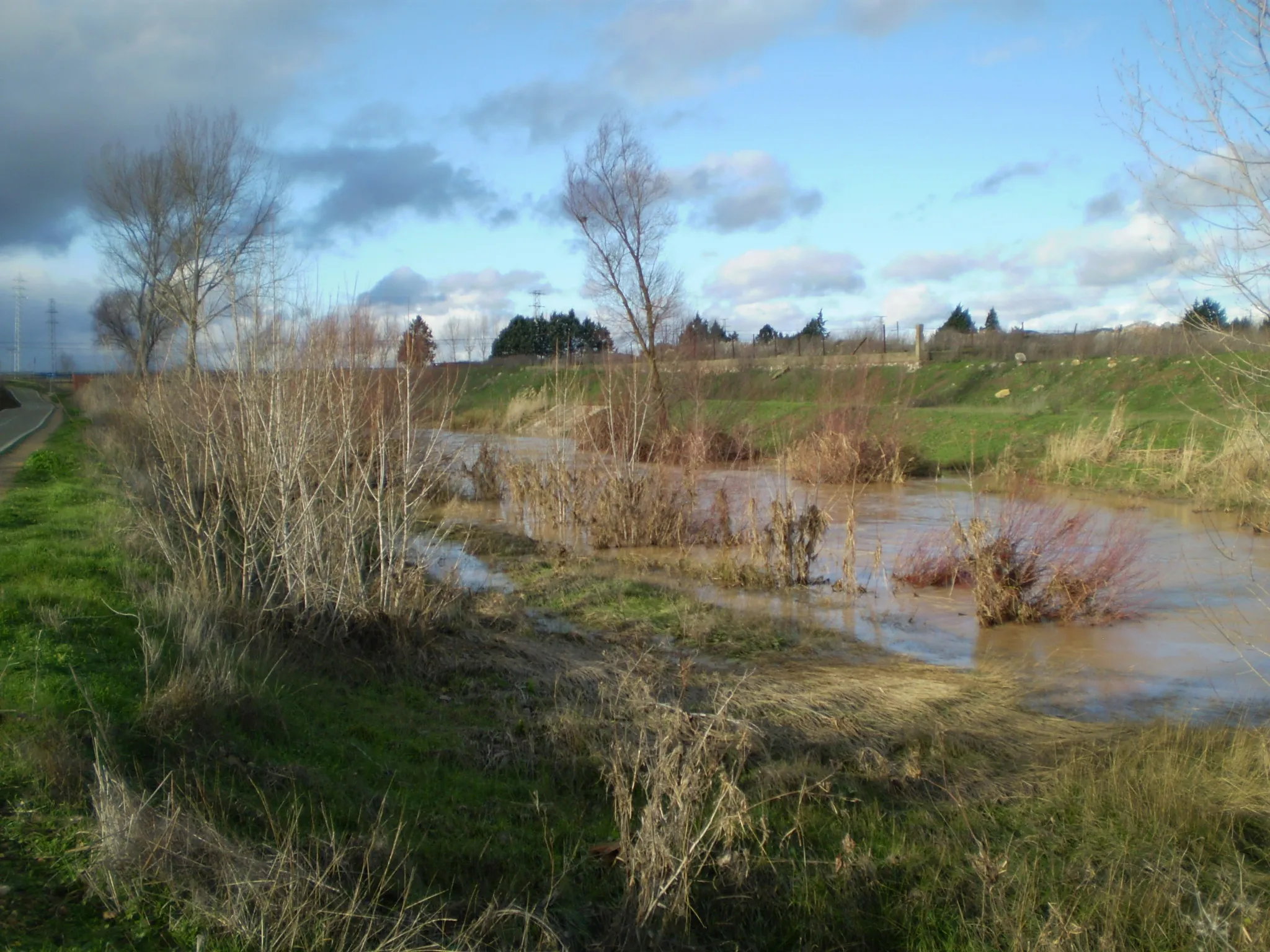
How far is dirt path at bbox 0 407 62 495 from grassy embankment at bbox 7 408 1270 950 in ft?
27.7

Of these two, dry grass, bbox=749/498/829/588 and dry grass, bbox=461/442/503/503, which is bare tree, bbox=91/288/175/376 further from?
dry grass, bbox=749/498/829/588

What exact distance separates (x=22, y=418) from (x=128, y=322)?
1933 cm

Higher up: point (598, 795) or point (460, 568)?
point (460, 568)

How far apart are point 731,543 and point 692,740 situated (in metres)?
8.29

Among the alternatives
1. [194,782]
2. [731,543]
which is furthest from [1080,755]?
[731,543]

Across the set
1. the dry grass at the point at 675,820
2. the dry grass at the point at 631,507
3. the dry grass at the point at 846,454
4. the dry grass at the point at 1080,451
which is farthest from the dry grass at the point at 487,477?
the dry grass at the point at 675,820

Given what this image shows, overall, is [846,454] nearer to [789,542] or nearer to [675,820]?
[789,542]

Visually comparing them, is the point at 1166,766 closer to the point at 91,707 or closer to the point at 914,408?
the point at 91,707

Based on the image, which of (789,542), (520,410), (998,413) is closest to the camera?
(789,542)

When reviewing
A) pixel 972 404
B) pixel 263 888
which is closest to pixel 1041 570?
pixel 263 888

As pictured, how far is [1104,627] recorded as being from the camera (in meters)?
10.6

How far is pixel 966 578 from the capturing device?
12430mm

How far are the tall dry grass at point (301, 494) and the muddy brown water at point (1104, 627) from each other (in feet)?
10.00

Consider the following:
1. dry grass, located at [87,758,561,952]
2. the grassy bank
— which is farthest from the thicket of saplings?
the grassy bank
